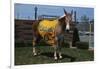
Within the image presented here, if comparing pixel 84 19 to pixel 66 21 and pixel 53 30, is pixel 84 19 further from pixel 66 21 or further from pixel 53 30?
pixel 53 30

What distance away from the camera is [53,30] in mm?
2703

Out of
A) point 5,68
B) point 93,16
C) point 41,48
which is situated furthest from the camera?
point 93,16

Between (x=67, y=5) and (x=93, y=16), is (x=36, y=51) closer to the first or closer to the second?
(x=67, y=5)

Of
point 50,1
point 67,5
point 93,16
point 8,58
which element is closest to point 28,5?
point 50,1

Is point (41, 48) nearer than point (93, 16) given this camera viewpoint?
Yes

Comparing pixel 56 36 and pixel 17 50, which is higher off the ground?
pixel 56 36

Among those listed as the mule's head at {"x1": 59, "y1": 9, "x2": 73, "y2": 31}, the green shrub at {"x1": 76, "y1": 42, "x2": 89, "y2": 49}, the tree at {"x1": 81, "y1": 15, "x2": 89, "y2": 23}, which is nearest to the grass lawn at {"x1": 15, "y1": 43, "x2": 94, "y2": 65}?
the green shrub at {"x1": 76, "y1": 42, "x2": 89, "y2": 49}

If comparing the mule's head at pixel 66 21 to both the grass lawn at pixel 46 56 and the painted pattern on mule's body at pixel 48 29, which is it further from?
the grass lawn at pixel 46 56

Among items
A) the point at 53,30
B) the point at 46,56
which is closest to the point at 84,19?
the point at 53,30

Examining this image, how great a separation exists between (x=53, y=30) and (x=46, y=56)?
354 millimetres

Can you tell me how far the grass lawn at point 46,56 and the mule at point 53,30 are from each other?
65 mm

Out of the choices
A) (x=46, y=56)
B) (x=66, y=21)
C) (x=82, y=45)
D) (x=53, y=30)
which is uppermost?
(x=66, y=21)

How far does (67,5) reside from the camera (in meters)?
2.76
